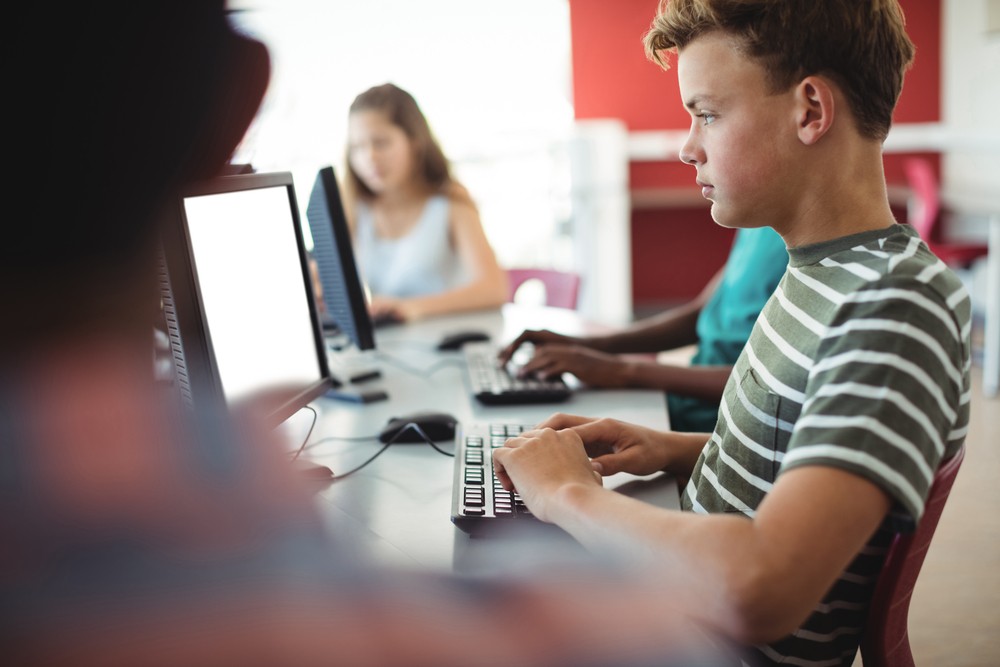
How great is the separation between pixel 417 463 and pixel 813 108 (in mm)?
682

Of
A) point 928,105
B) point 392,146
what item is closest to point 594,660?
point 392,146

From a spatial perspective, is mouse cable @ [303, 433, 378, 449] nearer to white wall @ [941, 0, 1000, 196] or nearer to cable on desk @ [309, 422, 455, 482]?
cable on desk @ [309, 422, 455, 482]

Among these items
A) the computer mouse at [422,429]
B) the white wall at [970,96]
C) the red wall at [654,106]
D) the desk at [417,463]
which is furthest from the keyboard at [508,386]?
the white wall at [970,96]

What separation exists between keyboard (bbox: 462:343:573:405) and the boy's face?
635 mm

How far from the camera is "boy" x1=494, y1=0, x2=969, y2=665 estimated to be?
69cm

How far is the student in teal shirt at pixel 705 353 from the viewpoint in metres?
1.57

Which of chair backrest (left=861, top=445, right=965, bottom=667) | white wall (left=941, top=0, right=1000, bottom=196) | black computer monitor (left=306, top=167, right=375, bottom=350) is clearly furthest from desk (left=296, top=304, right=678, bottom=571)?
white wall (left=941, top=0, right=1000, bottom=196)

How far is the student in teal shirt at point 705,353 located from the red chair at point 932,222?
3.06 m

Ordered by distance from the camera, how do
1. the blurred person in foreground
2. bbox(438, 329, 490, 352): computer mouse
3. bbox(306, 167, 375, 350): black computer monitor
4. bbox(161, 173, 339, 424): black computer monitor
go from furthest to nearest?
1. bbox(438, 329, 490, 352): computer mouse
2. bbox(306, 167, 375, 350): black computer monitor
3. bbox(161, 173, 339, 424): black computer monitor
4. the blurred person in foreground

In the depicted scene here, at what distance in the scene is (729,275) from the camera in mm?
1738

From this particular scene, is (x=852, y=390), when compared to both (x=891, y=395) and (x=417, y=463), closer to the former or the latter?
(x=891, y=395)

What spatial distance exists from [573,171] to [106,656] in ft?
16.0

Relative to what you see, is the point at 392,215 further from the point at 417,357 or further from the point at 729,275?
the point at 729,275

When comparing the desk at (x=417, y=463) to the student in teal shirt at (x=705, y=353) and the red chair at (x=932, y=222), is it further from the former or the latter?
Result: the red chair at (x=932, y=222)
